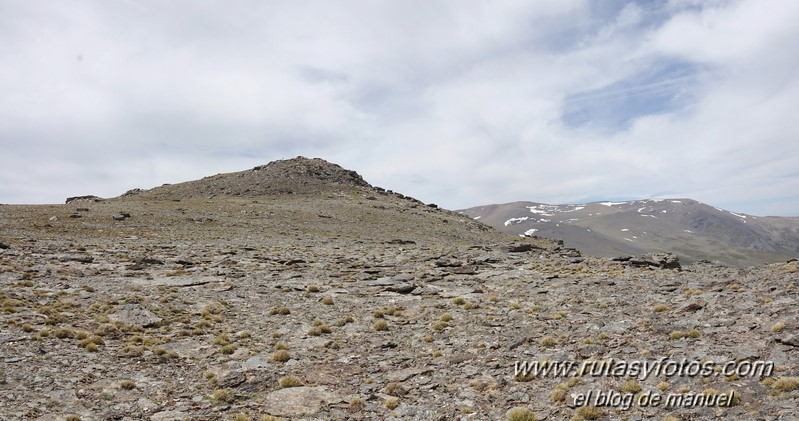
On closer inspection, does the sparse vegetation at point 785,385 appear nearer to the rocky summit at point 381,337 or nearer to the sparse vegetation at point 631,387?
the rocky summit at point 381,337

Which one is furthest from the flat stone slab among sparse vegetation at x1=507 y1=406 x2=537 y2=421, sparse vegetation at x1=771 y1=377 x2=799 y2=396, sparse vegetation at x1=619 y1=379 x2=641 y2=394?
sparse vegetation at x1=771 y1=377 x2=799 y2=396

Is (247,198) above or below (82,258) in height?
above

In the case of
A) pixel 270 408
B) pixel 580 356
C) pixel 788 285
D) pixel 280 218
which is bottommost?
pixel 270 408

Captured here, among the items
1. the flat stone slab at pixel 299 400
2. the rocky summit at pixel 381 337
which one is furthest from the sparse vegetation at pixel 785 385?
the flat stone slab at pixel 299 400

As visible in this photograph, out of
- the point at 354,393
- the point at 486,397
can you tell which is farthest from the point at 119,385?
the point at 486,397

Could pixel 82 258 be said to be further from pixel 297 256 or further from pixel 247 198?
pixel 247 198

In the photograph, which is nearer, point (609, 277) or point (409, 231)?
point (609, 277)

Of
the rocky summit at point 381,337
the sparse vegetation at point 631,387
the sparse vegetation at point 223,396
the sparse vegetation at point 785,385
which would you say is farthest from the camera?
the sparse vegetation at point 223,396

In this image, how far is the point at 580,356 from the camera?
15.4 meters

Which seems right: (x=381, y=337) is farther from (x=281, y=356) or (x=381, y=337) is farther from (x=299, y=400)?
(x=299, y=400)

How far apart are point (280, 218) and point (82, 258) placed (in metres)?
33.7

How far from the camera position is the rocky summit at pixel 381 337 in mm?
12703

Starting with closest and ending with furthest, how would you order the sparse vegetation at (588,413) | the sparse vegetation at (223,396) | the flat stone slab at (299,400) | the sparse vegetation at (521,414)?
the sparse vegetation at (588,413), the sparse vegetation at (521,414), the flat stone slab at (299,400), the sparse vegetation at (223,396)

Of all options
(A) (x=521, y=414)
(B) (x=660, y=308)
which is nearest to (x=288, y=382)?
(A) (x=521, y=414)
